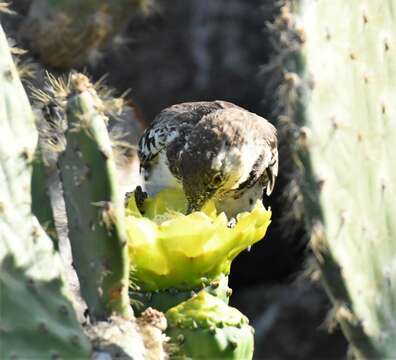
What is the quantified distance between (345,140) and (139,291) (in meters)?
0.54

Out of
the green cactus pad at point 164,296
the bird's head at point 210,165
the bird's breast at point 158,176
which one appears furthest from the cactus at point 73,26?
the green cactus pad at point 164,296

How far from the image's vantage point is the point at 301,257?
18.9ft

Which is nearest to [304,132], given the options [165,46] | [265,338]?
[265,338]

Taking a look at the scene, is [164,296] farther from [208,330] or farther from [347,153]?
[347,153]

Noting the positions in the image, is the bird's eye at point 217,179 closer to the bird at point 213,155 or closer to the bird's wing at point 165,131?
the bird at point 213,155

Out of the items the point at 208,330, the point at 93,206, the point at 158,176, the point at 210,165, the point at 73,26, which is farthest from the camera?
the point at 73,26

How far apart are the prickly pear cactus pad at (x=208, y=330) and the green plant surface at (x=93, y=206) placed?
126 mm

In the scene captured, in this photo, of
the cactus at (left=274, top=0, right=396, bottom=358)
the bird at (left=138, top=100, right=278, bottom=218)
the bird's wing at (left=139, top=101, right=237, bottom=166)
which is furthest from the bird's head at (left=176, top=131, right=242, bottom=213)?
the cactus at (left=274, top=0, right=396, bottom=358)

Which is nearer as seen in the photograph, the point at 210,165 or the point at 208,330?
the point at 208,330

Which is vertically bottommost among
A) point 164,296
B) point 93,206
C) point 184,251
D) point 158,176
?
point 158,176

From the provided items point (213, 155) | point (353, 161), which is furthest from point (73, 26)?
point (353, 161)

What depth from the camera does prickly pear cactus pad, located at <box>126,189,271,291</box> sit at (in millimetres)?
2088

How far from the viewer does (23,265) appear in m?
1.86

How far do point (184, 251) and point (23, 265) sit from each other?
0.38 metres
